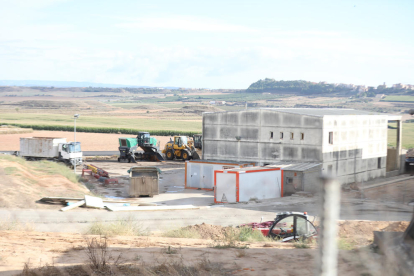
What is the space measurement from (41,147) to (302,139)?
2639 centimetres

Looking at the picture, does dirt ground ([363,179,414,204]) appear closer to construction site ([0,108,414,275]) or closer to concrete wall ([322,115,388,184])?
construction site ([0,108,414,275])

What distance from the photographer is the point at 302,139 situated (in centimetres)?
3766

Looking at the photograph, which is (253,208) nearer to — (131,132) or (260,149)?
(260,149)

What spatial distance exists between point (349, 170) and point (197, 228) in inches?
969

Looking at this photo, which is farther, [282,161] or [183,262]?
[282,161]

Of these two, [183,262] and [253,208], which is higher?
[183,262]

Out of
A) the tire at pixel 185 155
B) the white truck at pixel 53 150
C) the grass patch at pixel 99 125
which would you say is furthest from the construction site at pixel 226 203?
the grass patch at pixel 99 125

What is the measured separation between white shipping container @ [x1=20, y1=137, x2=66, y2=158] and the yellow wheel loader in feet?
42.5

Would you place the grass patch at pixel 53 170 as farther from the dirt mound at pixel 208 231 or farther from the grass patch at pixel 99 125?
the grass patch at pixel 99 125

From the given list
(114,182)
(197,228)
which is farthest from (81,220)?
(114,182)

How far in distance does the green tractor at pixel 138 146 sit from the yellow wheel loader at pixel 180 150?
1330mm

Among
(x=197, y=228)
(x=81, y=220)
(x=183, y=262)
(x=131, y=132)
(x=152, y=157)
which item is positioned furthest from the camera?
(x=131, y=132)

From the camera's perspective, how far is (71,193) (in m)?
30.0

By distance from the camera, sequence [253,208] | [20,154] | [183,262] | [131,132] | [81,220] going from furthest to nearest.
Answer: [131,132], [20,154], [253,208], [81,220], [183,262]
